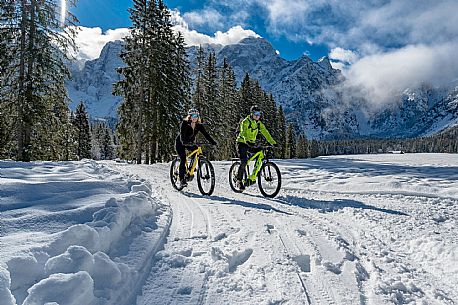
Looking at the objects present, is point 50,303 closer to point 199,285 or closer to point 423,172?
point 199,285

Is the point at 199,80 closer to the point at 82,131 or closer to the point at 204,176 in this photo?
the point at 82,131

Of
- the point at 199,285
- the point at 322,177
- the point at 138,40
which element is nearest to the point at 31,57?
the point at 138,40

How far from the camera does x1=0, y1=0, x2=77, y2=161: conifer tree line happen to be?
50.9 feet

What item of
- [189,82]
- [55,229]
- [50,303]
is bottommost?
[50,303]

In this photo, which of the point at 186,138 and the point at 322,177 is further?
the point at 322,177

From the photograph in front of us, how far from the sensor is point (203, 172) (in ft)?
29.5

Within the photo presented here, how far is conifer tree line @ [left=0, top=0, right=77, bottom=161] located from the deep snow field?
10.8 metres

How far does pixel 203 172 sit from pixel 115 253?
5387mm

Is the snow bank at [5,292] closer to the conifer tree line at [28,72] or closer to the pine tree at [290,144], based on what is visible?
the conifer tree line at [28,72]

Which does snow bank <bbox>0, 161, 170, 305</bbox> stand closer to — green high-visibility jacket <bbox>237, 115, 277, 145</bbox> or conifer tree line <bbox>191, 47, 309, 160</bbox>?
green high-visibility jacket <bbox>237, 115, 277, 145</bbox>

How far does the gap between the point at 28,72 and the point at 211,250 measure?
643 inches

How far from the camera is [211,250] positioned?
4.04m

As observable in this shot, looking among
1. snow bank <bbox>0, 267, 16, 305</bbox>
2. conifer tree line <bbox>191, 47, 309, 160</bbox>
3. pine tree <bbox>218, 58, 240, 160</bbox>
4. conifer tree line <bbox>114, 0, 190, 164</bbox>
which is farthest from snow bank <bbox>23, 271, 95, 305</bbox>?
pine tree <bbox>218, 58, 240, 160</bbox>

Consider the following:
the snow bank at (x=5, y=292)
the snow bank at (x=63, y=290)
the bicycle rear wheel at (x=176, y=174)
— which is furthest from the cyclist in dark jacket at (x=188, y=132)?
the snow bank at (x=5, y=292)
